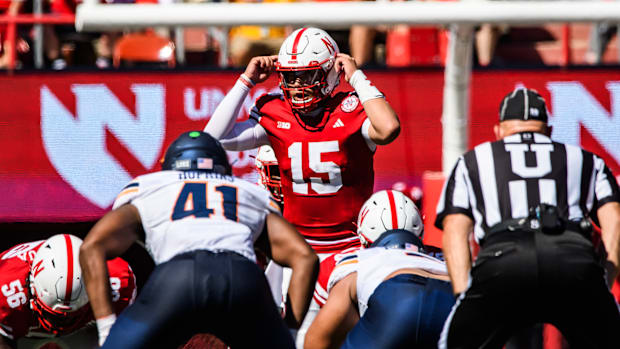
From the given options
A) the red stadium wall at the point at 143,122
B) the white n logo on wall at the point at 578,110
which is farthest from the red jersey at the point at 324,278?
the white n logo on wall at the point at 578,110

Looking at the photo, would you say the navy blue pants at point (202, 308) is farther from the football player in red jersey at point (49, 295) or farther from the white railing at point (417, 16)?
the white railing at point (417, 16)

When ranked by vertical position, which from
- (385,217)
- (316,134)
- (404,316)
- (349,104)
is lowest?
(404,316)

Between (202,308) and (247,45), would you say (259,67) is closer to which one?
(202,308)

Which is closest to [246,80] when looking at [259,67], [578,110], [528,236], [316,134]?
[259,67]

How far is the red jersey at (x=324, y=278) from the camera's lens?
17.5 ft

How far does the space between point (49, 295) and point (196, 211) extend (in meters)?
1.54

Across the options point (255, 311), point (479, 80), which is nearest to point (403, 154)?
point (479, 80)

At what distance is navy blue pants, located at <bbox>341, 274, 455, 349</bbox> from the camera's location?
4.08m

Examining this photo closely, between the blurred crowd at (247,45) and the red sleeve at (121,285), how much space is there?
3.15 metres

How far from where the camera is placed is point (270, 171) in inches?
244

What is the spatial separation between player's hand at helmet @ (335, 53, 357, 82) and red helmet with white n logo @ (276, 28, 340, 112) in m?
0.03

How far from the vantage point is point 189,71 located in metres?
7.74

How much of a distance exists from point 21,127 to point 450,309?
4.73m

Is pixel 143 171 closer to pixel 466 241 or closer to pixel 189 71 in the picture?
pixel 189 71
